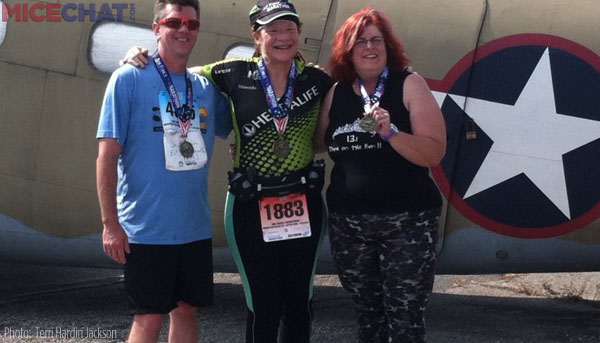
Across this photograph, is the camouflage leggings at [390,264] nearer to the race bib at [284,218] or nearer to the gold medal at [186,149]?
the race bib at [284,218]

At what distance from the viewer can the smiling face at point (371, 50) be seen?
12.0ft

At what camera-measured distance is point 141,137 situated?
3.62 m

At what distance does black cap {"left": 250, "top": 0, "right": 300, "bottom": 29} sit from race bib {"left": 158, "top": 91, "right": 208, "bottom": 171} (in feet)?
1.63

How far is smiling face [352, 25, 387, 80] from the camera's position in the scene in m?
3.66

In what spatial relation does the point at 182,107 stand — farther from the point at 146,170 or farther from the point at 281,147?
the point at 281,147

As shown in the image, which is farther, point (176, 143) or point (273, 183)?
point (273, 183)

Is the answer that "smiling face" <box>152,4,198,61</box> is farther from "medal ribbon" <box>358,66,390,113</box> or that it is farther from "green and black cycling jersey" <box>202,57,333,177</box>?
"medal ribbon" <box>358,66,390,113</box>

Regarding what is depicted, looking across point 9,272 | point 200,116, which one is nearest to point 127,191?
point 200,116

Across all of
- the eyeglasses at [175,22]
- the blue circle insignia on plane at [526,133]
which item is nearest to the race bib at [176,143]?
the eyeglasses at [175,22]

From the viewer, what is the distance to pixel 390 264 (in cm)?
370

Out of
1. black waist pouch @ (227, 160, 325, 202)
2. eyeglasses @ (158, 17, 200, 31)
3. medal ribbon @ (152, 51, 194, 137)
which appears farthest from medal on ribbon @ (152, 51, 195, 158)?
black waist pouch @ (227, 160, 325, 202)

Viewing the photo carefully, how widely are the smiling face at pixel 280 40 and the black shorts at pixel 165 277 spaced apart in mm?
895

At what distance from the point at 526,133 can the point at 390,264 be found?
5.57 feet

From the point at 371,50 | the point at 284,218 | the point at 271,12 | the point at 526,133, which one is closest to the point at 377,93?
the point at 371,50
